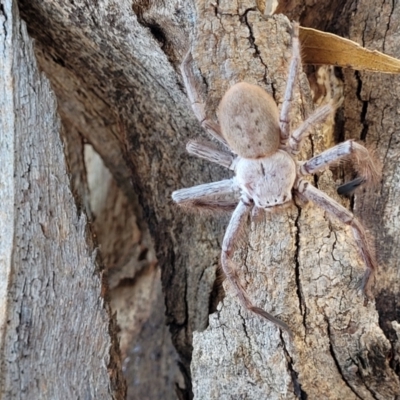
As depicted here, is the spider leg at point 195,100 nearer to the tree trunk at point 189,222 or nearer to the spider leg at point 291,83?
the tree trunk at point 189,222

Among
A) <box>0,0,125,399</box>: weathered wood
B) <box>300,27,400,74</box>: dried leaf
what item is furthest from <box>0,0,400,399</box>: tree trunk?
<box>300,27,400,74</box>: dried leaf

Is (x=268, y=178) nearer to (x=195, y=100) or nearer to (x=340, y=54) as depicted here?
(x=195, y=100)

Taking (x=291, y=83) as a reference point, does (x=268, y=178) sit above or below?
below

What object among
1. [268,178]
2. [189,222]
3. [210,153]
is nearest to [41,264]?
[189,222]

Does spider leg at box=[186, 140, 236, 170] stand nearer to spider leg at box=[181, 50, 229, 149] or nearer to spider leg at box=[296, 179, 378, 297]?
spider leg at box=[181, 50, 229, 149]

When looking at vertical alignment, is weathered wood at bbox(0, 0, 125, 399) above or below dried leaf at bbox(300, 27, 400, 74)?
below

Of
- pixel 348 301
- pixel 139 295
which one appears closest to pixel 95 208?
pixel 139 295

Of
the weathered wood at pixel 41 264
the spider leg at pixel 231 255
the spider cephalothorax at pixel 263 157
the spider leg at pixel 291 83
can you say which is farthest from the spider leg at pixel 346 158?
the weathered wood at pixel 41 264
